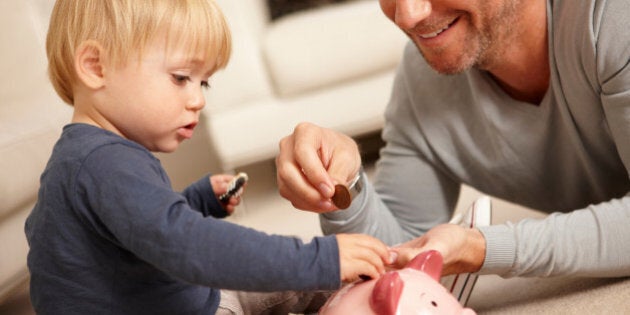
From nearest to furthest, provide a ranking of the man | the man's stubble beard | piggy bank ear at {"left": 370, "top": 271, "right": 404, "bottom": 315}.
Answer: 1. piggy bank ear at {"left": 370, "top": 271, "right": 404, "bottom": 315}
2. the man
3. the man's stubble beard

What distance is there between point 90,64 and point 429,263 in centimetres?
→ 47

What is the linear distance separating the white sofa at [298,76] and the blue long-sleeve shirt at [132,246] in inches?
40.5

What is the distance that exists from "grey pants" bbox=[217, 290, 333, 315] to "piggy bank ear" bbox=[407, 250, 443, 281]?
9.8 inches

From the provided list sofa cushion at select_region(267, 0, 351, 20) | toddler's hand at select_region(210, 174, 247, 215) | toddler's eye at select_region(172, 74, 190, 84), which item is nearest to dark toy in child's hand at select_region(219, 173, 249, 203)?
toddler's hand at select_region(210, 174, 247, 215)

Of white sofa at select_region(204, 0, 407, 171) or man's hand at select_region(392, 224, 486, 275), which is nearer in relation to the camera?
man's hand at select_region(392, 224, 486, 275)

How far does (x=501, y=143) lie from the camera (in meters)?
1.21

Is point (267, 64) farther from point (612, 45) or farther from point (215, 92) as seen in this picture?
point (612, 45)

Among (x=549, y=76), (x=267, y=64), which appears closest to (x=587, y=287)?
(x=549, y=76)

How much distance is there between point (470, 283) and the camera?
1.10 m

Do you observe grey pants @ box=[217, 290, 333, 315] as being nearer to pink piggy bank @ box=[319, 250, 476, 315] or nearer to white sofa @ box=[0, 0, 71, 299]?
pink piggy bank @ box=[319, 250, 476, 315]

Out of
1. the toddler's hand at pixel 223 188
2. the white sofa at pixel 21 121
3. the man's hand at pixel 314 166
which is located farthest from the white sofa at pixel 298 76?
the man's hand at pixel 314 166

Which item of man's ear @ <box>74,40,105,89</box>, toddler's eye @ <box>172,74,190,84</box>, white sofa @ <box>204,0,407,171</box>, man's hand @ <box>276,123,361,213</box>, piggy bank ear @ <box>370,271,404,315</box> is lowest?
white sofa @ <box>204,0,407,171</box>

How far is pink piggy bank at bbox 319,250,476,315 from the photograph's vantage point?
748mm

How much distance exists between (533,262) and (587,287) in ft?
0.53
